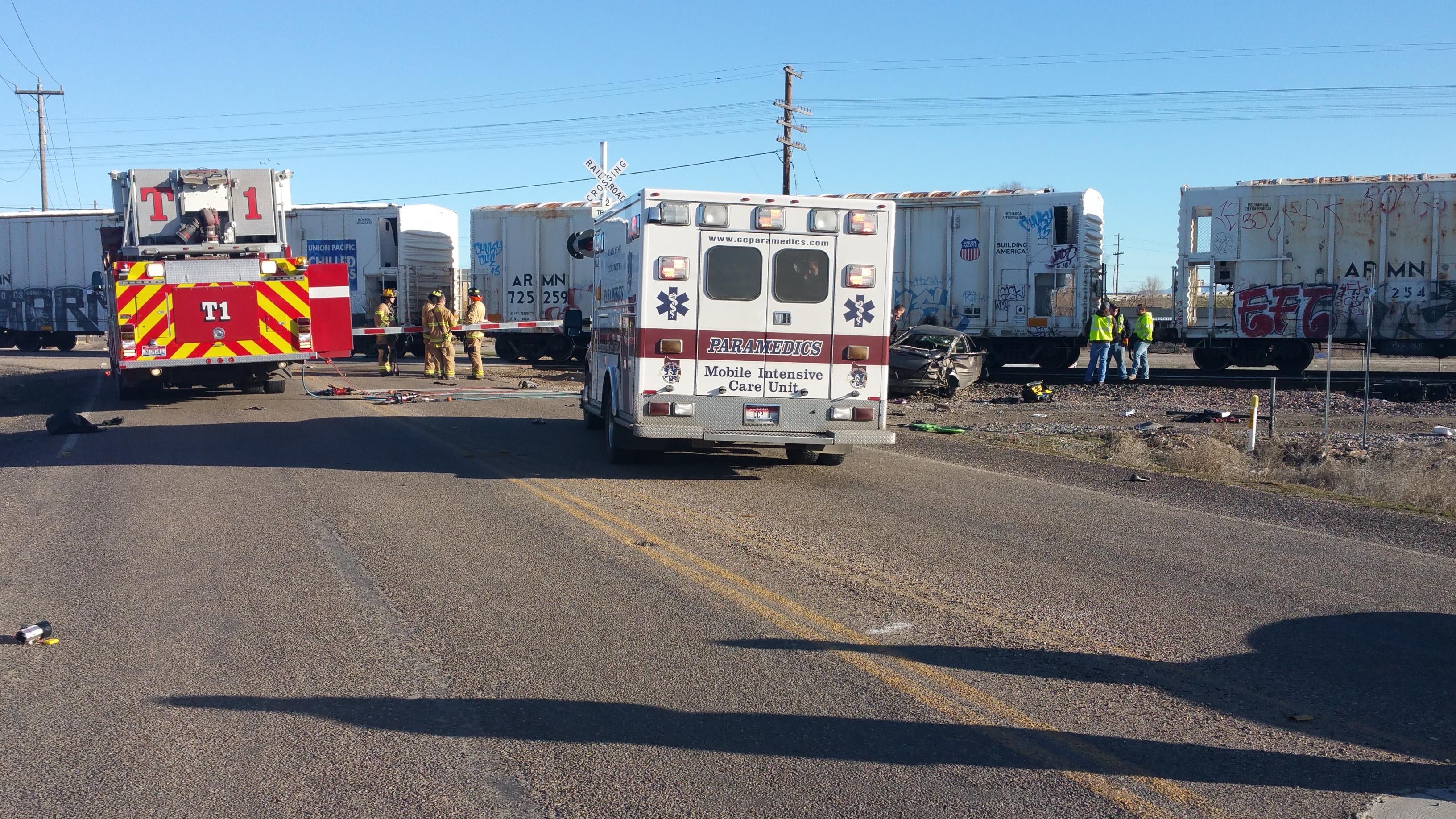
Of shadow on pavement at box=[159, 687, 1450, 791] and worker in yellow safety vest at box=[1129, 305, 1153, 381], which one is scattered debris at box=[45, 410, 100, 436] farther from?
worker in yellow safety vest at box=[1129, 305, 1153, 381]

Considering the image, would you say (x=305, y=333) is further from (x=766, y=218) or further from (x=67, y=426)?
(x=766, y=218)

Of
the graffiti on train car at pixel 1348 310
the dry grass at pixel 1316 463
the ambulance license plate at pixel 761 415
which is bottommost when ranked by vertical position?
the dry grass at pixel 1316 463

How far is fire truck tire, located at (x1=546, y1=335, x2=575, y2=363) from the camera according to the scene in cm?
3148

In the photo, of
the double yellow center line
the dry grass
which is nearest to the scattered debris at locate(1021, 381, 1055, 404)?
the dry grass

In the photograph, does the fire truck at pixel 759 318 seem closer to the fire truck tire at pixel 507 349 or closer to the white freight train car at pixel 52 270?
the fire truck tire at pixel 507 349

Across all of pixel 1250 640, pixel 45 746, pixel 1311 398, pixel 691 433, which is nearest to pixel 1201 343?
pixel 1311 398

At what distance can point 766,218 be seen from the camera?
11227 millimetres

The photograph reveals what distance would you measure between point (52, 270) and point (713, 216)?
33411mm

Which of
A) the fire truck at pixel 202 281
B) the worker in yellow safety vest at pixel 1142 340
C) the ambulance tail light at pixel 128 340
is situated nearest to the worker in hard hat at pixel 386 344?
the fire truck at pixel 202 281

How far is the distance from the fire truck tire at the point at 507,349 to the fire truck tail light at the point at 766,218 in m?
21.8

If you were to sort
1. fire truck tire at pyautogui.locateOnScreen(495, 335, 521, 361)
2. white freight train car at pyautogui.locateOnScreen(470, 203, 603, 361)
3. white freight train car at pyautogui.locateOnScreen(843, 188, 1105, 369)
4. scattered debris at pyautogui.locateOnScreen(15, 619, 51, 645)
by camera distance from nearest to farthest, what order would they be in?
scattered debris at pyautogui.locateOnScreen(15, 619, 51, 645)
white freight train car at pyautogui.locateOnScreen(843, 188, 1105, 369)
white freight train car at pyautogui.locateOnScreen(470, 203, 603, 361)
fire truck tire at pyautogui.locateOnScreen(495, 335, 521, 361)

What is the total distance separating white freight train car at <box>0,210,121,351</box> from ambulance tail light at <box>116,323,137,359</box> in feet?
70.0

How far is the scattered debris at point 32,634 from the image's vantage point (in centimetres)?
600

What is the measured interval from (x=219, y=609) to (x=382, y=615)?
0.96m
